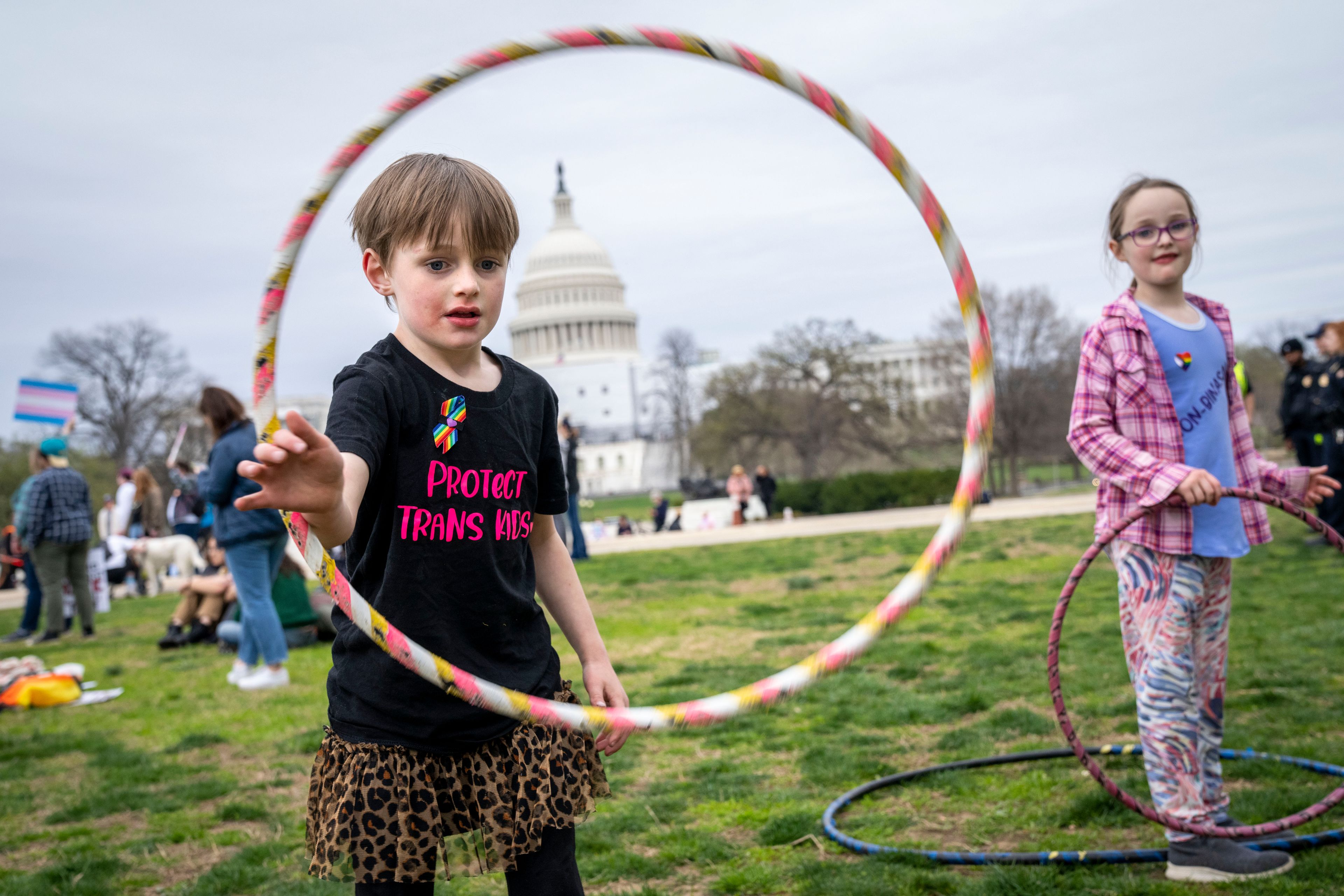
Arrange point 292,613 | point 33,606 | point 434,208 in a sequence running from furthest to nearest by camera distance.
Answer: point 33,606 → point 292,613 → point 434,208

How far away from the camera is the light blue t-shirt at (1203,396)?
4078 millimetres

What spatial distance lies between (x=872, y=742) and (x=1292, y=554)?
8972 millimetres

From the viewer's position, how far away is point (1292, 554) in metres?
13.0

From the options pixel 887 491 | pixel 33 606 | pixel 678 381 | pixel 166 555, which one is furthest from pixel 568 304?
pixel 33 606

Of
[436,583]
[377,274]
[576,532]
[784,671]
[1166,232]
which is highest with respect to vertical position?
[1166,232]

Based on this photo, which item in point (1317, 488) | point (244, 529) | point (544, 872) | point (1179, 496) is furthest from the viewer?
point (244, 529)

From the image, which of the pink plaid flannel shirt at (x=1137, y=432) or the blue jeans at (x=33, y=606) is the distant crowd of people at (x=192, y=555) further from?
the pink plaid flannel shirt at (x=1137, y=432)

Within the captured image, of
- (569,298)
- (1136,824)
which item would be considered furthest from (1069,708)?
(569,298)

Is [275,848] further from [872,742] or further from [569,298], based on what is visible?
[569,298]

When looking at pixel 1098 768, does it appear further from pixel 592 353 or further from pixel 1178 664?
pixel 592 353

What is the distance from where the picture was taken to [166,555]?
18.1m

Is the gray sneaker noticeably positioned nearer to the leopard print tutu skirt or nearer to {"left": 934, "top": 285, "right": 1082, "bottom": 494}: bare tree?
the leopard print tutu skirt

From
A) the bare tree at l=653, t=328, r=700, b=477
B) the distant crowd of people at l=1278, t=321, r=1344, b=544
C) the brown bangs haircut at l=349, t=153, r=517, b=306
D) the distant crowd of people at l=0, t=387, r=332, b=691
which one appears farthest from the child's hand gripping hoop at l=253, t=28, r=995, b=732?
the bare tree at l=653, t=328, r=700, b=477

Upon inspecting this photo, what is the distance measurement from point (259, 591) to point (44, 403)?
7.88 metres
